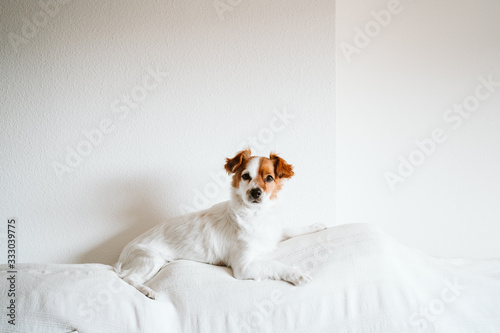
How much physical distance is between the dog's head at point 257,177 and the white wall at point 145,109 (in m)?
0.47

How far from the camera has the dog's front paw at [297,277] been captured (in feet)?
5.72

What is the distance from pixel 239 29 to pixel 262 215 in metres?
1.20

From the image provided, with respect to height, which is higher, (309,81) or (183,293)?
(309,81)

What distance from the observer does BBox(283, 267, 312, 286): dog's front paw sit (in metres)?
1.74

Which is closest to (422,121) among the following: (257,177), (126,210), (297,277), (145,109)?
(257,177)

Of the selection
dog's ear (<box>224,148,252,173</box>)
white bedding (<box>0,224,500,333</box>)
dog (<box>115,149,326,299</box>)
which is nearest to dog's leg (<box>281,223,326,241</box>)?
dog (<box>115,149,326,299</box>)

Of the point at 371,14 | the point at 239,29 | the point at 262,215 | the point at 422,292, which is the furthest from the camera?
the point at 371,14

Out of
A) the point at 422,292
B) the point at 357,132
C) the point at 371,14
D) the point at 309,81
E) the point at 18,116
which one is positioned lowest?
the point at 422,292

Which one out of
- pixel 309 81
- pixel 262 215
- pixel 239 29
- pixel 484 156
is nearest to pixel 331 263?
pixel 262 215

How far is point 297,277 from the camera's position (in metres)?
1.75

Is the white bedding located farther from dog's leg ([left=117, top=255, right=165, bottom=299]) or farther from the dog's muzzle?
the dog's muzzle

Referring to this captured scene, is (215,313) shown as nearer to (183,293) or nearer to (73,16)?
(183,293)

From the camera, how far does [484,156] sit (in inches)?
112

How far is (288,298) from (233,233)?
0.44m
